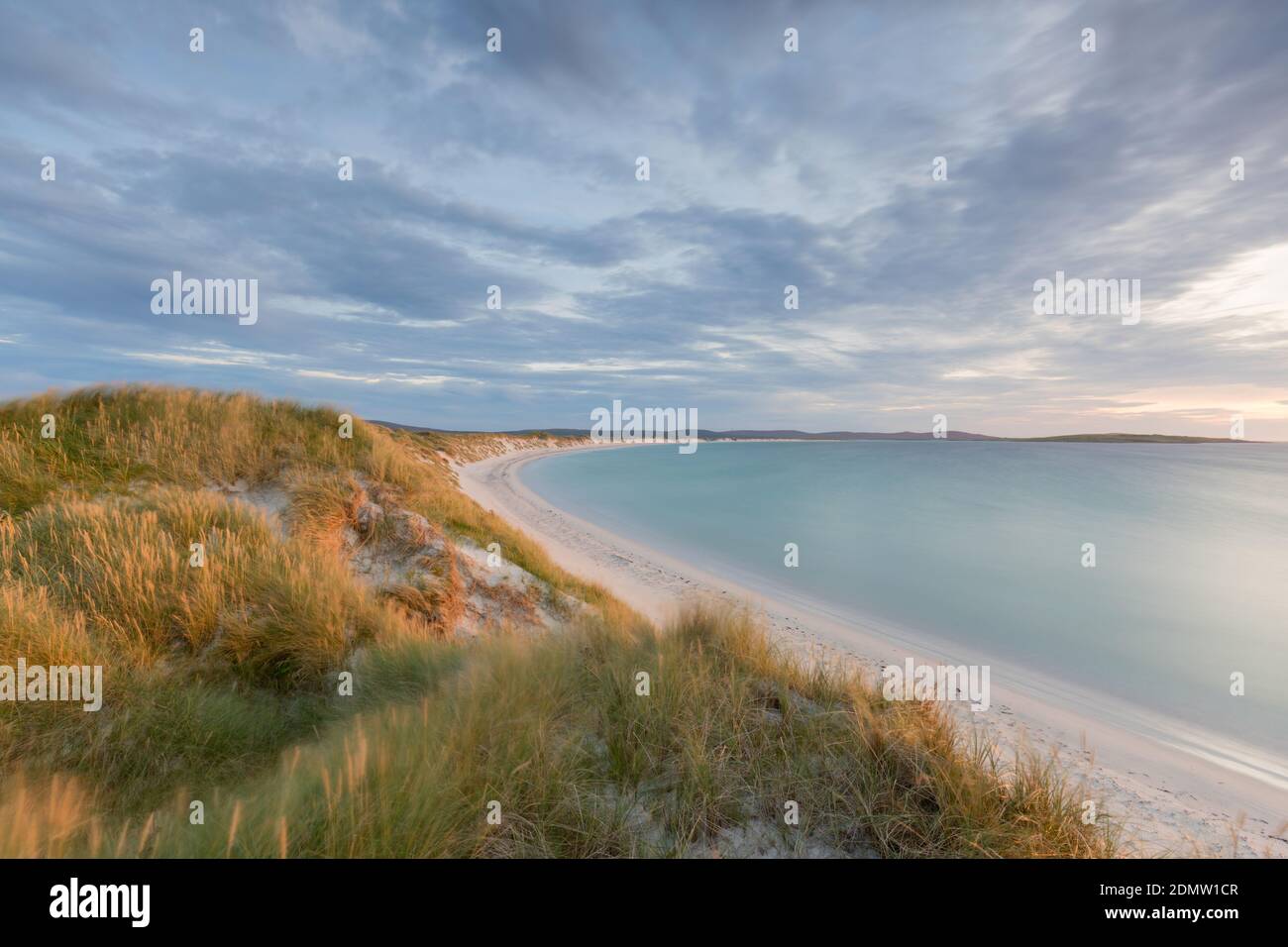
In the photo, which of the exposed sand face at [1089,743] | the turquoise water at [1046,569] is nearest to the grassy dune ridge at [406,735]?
the exposed sand face at [1089,743]

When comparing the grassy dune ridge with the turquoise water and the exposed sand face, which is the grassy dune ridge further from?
the turquoise water

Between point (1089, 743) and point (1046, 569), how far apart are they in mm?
15255

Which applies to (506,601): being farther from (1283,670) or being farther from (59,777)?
(1283,670)

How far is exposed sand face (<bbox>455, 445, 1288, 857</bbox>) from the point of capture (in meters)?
6.29

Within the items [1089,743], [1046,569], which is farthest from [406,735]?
[1046,569]

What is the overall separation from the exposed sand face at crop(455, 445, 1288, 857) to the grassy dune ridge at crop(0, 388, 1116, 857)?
3.09 ft

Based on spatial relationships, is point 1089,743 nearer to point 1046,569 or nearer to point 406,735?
point 406,735

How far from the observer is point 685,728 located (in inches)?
142

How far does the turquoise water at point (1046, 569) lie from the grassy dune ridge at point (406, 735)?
1107 centimetres

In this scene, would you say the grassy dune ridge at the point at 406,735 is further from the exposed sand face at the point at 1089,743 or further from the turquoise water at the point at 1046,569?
the turquoise water at the point at 1046,569

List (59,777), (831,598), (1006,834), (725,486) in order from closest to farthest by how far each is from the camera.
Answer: (1006,834) < (59,777) < (831,598) < (725,486)

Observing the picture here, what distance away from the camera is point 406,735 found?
3422mm
